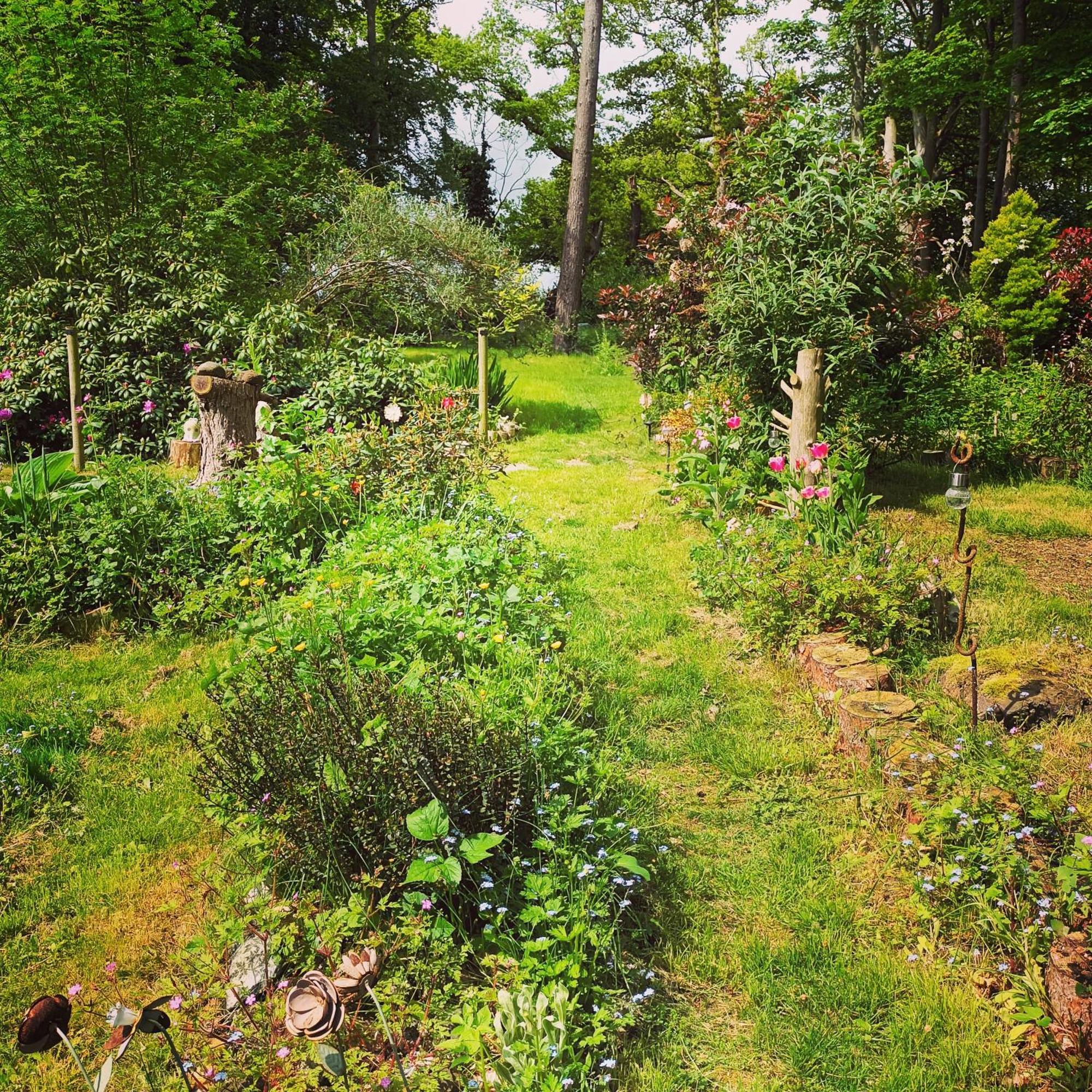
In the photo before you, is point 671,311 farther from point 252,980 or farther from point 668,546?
point 252,980

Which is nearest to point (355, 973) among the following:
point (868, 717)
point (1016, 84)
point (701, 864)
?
point (701, 864)

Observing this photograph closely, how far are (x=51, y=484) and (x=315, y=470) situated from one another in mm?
1647

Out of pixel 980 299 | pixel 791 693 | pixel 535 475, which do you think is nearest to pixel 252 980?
pixel 791 693

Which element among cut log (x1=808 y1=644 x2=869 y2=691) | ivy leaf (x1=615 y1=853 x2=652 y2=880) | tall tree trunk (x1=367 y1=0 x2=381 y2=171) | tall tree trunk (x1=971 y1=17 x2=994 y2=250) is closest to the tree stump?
ivy leaf (x1=615 y1=853 x2=652 y2=880)

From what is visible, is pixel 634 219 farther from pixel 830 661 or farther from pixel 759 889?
pixel 759 889

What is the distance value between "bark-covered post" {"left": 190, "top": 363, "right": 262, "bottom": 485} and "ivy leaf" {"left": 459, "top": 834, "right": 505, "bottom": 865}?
454 centimetres

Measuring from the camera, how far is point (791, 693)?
386 centimetres

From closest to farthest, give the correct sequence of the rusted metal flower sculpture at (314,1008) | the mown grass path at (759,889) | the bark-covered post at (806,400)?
1. the rusted metal flower sculpture at (314,1008)
2. the mown grass path at (759,889)
3. the bark-covered post at (806,400)

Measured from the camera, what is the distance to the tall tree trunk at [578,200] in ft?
47.8

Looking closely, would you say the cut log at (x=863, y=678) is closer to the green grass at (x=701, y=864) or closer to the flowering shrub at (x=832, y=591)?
the green grass at (x=701, y=864)

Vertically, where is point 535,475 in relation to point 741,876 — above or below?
above

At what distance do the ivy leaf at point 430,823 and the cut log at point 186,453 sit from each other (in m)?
6.20

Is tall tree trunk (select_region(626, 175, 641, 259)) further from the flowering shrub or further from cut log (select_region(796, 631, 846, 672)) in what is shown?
cut log (select_region(796, 631, 846, 672))

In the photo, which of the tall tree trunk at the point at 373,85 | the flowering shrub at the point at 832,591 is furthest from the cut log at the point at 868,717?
the tall tree trunk at the point at 373,85
